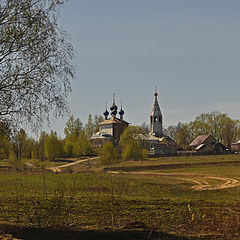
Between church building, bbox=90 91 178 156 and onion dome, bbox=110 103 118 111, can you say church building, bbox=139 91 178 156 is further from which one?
onion dome, bbox=110 103 118 111

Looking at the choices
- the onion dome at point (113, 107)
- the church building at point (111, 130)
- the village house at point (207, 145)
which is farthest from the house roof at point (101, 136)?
the village house at point (207, 145)

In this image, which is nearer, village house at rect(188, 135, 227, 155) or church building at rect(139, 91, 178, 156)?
village house at rect(188, 135, 227, 155)

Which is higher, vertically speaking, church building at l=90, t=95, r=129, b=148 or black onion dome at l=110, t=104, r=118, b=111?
black onion dome at l=110, t=104, r=118, b=111

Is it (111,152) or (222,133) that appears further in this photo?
(222,133)

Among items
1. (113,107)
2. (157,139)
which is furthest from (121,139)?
(113,107)

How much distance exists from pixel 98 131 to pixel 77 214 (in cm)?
11638

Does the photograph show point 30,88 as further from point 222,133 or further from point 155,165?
point 222,133

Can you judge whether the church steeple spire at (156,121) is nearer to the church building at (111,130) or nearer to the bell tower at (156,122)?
the bell tower at (156,122)

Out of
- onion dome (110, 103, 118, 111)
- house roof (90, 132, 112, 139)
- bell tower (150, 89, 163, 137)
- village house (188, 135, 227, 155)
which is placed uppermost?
onion dome (110, 103, 118, 111)

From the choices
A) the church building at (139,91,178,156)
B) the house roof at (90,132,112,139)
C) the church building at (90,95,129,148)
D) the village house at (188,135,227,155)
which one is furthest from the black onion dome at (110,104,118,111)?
the village house at (188,135,227,155)

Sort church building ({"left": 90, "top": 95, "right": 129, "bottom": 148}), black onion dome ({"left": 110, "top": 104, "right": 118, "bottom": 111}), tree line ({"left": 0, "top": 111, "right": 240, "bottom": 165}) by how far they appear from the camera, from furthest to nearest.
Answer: black onion dome ({"left": 110, "top": 104, "right": 118, "bottom": 111})
church building ({"left": 90, "top": 95, "right": 129, "bottom": 148})
tree line ({"left": 0, "top": 111, "right": 240, "bottom": 165})

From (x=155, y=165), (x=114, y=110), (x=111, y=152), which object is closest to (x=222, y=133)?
(x=114, y=110)


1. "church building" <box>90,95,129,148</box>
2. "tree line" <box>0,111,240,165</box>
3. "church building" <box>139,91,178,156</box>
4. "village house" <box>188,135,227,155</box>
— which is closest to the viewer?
"tree line" <box>0,111,240,165</box>

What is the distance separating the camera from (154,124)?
371ft
